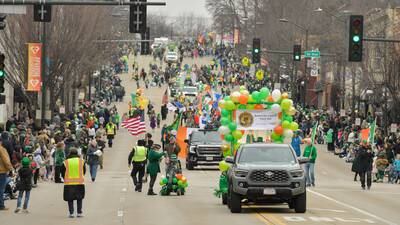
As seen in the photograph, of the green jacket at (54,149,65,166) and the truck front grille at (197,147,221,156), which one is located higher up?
the green jacket at (54,149,65,166)

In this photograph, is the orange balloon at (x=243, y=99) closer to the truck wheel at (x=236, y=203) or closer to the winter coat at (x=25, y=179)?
the truck wheel at (x=236, y=203)

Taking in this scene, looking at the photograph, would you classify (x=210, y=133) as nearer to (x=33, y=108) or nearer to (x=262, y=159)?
(x=33, y=108)

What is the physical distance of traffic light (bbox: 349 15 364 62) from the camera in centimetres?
3750

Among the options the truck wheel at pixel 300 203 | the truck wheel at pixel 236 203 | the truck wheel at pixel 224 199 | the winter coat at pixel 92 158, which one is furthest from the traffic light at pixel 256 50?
the truck wheel at pixel 236 203

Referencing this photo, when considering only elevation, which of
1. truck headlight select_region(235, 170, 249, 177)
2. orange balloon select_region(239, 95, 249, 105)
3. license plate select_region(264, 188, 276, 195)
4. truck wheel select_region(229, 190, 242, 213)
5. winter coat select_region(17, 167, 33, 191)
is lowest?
truck wheel select_region(229, 190, 242, 213)

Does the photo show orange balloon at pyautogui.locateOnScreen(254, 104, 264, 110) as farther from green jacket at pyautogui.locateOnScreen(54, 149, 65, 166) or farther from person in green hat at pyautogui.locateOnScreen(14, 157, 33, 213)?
green jacket at pyautogui.locateOnScreen(54, 149, 65, 166)

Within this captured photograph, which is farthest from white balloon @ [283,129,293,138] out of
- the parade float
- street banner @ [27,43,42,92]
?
street banner @ [27,43,42,92]

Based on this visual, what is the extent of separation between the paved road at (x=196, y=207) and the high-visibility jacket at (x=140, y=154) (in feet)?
3.28

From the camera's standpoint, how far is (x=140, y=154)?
3528 centimetres

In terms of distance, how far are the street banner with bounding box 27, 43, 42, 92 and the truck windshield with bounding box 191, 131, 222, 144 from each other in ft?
27.8

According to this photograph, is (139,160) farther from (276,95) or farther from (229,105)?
(276,95)

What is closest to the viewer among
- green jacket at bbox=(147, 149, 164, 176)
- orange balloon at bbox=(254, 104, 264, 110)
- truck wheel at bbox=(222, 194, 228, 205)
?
truck wheel at bbox=(222, 194, 228, 205)

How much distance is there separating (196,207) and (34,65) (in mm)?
27407

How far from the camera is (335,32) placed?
93.4m
